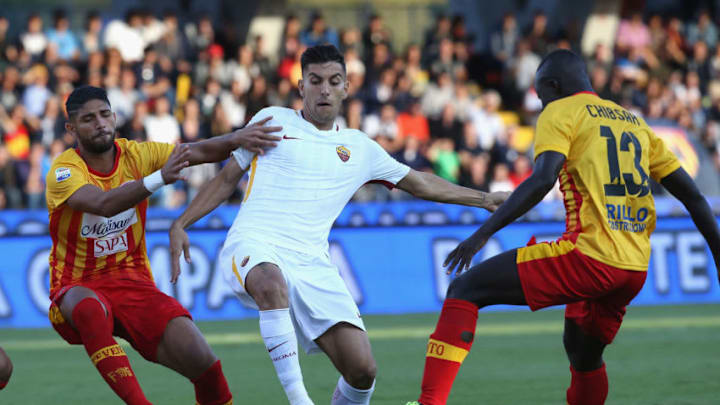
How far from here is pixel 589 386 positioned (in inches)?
238

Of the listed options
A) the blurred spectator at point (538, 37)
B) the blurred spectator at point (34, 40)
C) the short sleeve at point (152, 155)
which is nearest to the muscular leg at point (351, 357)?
the short sleeve at point (152, 155)

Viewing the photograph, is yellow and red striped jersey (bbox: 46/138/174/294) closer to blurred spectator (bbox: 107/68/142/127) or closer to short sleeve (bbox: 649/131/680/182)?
short sleeve (bbox: 649/131/680/182)

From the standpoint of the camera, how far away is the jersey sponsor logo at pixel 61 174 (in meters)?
6.00

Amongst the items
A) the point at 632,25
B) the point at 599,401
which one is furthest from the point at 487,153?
the point at 599,401

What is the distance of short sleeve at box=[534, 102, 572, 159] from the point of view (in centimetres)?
528

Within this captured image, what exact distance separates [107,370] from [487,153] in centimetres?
1075

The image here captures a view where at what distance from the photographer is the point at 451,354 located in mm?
5293

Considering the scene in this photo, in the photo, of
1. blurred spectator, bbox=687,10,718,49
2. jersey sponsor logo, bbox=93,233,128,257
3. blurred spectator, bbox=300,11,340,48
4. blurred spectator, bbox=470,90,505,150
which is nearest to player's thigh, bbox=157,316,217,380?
jersey sponsor logo, bbox=93,233,128,257

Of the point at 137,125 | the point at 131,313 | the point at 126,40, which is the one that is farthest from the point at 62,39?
the point at 131,313

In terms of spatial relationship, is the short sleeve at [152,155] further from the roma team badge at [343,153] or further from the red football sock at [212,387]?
the red football sock at [212,387]

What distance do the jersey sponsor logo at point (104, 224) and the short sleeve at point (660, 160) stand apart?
3.10 metres

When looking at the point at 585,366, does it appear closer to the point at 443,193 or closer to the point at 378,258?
the point at 443,193

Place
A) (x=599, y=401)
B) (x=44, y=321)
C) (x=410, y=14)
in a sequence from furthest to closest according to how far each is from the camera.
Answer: (x=410, y=14), (x=44, y=321), (x=599, y=401)

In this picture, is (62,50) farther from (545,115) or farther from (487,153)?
(545,115)
